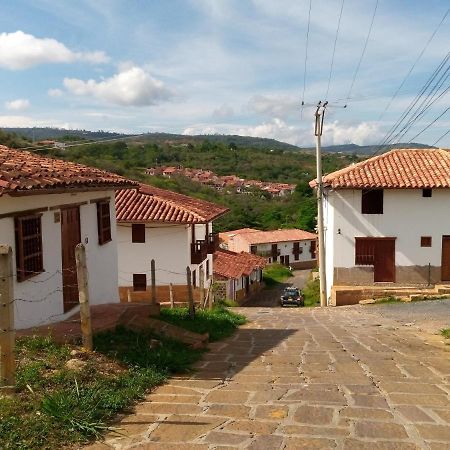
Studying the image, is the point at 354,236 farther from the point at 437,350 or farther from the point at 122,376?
the point at 122,376

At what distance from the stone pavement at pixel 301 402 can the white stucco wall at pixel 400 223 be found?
38.5ft

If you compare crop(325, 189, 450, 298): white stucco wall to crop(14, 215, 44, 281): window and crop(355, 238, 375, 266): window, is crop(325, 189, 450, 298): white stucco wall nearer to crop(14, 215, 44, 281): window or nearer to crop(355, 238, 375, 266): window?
Answer: crop(355, 238, 375, 266): window

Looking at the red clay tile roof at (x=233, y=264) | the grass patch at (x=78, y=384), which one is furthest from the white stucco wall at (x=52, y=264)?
the red clay tile roof at (x=233, y=264)

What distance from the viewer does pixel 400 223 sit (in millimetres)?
20734

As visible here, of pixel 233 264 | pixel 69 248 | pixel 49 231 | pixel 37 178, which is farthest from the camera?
pixel 233 264

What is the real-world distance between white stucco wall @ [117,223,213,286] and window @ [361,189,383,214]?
23.5 feet

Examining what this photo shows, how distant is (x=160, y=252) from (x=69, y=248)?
1258 centimetres

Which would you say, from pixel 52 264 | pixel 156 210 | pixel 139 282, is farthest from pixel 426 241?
pixel 52 264

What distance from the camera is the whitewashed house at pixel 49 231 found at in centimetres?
766

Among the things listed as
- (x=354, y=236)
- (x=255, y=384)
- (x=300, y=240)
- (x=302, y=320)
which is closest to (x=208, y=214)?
(x=354, y=236)

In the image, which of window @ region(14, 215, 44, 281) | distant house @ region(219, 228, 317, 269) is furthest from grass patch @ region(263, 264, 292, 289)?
window @ region(14, 215, 44, 281)

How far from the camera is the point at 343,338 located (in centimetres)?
1048

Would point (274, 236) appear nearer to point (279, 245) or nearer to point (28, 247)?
point (279, 245)

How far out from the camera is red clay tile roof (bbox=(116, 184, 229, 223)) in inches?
852
